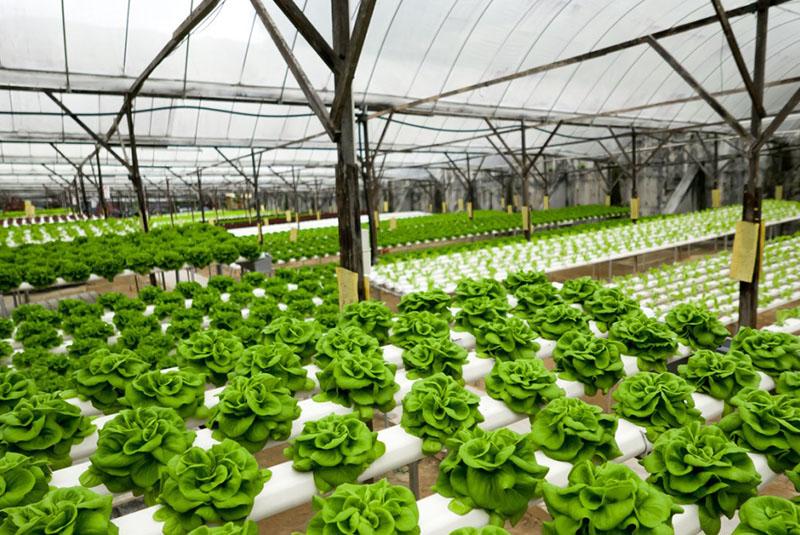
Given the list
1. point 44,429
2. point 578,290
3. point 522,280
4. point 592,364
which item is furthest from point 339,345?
point 522,280

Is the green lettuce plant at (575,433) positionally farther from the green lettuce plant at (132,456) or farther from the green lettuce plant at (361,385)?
the green lettuce plant at (132,456)

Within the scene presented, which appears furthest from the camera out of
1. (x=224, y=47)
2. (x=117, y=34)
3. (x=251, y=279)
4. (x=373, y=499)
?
(x=224, y=47)

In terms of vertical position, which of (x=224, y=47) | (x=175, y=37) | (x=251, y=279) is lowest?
(x=251, y=279)

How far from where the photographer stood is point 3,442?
2.27 m

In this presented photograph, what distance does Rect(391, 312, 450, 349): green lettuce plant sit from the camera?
3680mm

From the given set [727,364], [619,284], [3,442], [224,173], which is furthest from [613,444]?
[224,173]

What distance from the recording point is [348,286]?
13.9 feet

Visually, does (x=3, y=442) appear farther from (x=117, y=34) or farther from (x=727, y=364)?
(x=117, y=34)

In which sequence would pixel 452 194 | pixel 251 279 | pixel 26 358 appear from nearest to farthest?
pixel 26 358
pixel 251 279
pixel 452 194

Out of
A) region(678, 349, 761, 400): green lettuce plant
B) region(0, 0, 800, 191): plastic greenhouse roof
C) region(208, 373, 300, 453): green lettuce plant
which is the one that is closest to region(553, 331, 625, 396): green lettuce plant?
region(678, 349, 761, 400): green lettuce plant

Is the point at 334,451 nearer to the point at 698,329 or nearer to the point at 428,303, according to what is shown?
the point at 428,303

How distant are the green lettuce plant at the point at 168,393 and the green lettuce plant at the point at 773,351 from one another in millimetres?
3694

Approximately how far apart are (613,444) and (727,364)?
1.23m

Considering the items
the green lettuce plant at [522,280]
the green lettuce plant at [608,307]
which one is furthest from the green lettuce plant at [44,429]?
the green lettuce plant at [522,280]
